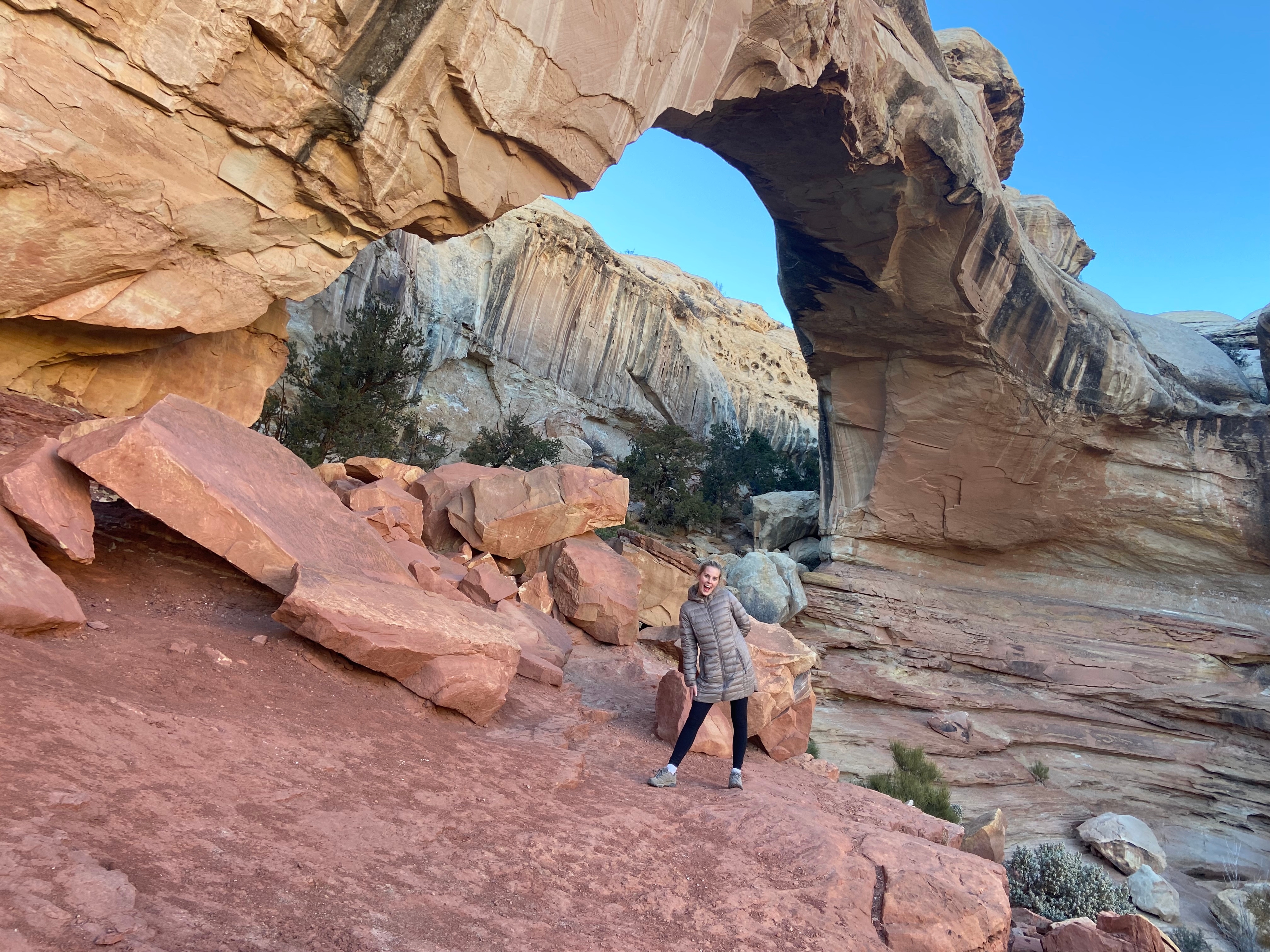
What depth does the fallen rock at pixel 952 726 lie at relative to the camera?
13836 millimetres

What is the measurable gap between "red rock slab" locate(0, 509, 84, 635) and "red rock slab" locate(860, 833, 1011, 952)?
4.15 metres

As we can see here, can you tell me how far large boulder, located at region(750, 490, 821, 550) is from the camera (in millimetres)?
21797

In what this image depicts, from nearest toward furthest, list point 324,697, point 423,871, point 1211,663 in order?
point 423,871 → point 324,697 → point 1211,663

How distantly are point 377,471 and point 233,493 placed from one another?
15.1 ft

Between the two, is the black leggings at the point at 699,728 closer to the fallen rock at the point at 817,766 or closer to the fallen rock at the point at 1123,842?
the fallen rock at the point at 817,766

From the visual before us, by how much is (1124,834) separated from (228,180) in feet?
47.2

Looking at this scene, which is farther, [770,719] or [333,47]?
[333,47]

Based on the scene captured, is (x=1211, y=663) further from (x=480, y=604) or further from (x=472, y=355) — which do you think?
(x=472, y=355)

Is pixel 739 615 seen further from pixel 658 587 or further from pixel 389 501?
pixel 658 587

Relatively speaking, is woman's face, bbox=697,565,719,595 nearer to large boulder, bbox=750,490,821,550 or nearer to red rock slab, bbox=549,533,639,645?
red rock slab, bbox=549,533,639,645

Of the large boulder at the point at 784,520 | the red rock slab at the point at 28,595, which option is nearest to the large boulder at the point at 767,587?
the large boulder at the point at 784,520

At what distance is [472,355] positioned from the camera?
31.2 m

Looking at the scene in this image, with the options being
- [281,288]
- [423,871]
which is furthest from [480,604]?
[423,871]

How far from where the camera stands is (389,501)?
24.3ft
